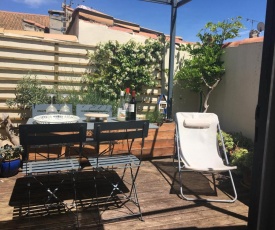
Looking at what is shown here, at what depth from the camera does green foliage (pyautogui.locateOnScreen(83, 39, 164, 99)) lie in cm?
505

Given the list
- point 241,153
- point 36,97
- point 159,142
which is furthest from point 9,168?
point 241,153

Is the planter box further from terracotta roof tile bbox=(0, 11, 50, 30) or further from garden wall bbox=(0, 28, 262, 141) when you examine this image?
terracotta roof tile bbox=(0, 11, 50, 30)

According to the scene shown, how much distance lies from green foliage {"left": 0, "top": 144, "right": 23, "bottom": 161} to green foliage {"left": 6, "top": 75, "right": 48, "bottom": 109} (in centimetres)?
101

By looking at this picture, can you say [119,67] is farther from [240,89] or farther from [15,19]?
[15,19]

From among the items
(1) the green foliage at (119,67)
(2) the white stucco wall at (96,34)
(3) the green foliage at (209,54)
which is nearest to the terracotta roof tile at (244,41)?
(3) the green foliage at (209,54)

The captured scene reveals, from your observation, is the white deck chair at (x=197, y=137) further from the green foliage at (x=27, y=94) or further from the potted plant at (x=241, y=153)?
the green foliage at (x=27, y=94)

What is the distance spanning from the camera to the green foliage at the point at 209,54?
16.0ft

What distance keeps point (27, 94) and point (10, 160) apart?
1.34 meters

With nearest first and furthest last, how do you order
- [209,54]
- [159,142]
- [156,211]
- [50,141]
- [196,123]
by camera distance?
[50,141] → [156,211] → [196,123] → [159,142] → [209,54]

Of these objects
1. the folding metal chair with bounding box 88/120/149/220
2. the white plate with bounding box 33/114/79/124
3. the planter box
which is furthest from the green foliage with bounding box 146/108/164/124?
the white plate with bounding box 33/114/79/124

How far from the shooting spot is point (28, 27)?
11.7 metres

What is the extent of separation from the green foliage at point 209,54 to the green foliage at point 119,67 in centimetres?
75

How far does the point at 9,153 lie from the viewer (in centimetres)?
360

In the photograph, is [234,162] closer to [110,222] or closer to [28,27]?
[110,222]
